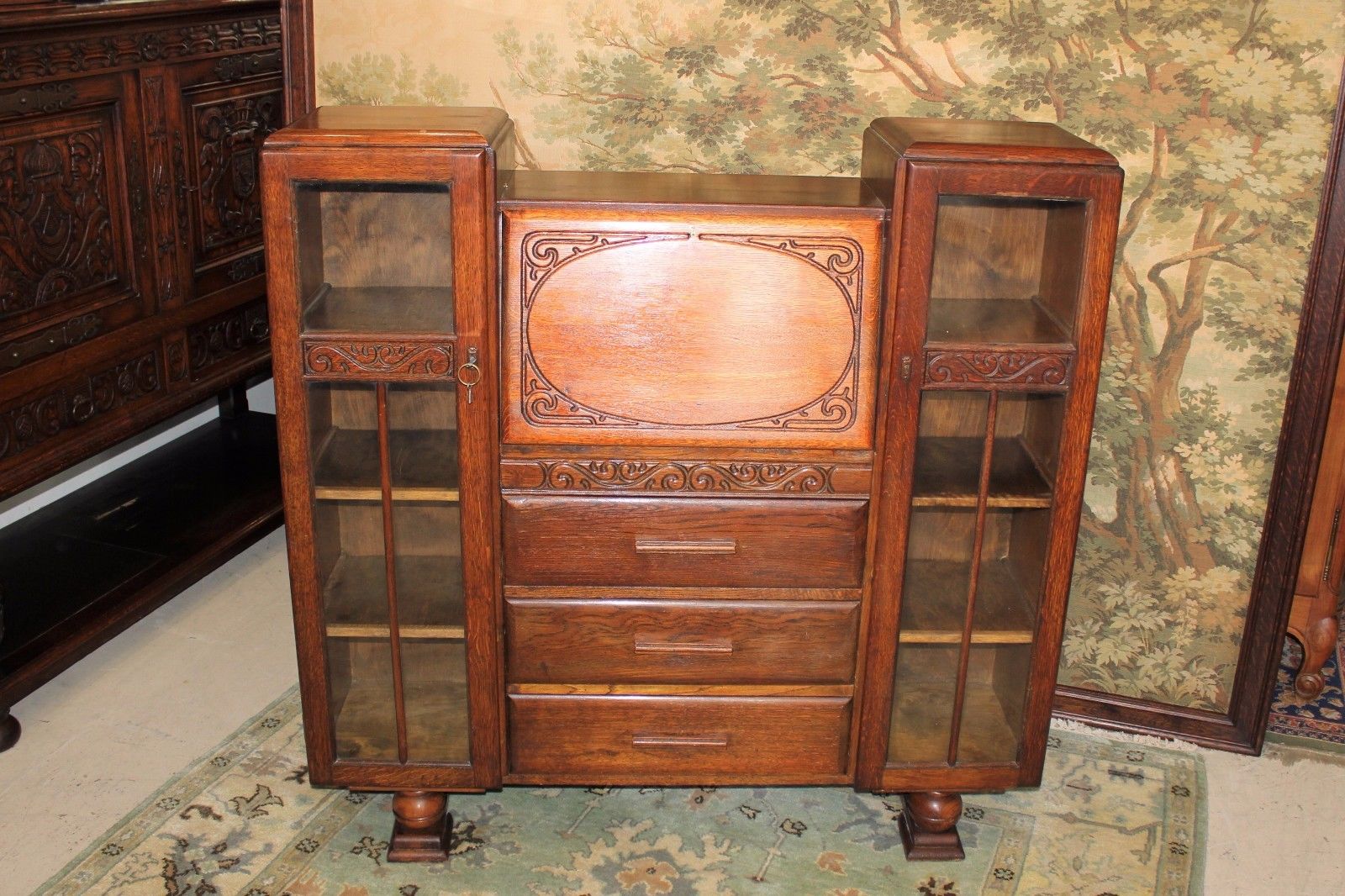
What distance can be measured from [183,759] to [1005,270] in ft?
5.81

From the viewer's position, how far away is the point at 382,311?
2006mm

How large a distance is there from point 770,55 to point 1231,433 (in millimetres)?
1115

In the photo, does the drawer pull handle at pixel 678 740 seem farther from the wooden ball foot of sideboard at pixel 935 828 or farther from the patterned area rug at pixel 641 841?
the wooden ball foot of sideboard at pixel 935 828

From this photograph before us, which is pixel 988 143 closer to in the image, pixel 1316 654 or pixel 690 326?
pixel 690 326

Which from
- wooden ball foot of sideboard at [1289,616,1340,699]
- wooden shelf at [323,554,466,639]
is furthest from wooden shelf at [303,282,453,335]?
wooden ball foot of sideboard at [1289,616,1340,699]

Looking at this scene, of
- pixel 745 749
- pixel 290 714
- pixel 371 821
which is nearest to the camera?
pixel 745 749

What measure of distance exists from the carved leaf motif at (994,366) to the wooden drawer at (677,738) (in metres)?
0.58

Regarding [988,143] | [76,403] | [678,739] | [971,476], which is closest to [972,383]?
[971,476]

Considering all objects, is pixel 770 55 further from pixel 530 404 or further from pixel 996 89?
pixel 530 404

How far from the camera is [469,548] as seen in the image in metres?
2.04

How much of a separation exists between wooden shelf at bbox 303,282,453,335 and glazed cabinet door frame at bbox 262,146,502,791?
0.05 feet

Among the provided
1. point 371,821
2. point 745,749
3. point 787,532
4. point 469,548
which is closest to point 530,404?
point 469,548

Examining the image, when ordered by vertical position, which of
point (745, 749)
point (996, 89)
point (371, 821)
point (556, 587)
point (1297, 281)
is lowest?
point (371, 821)

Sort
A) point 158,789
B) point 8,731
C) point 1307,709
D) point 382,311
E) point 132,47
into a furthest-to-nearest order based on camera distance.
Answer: point 1307,709
point 132,47
point 8,731
point 158,789
point 382,311
